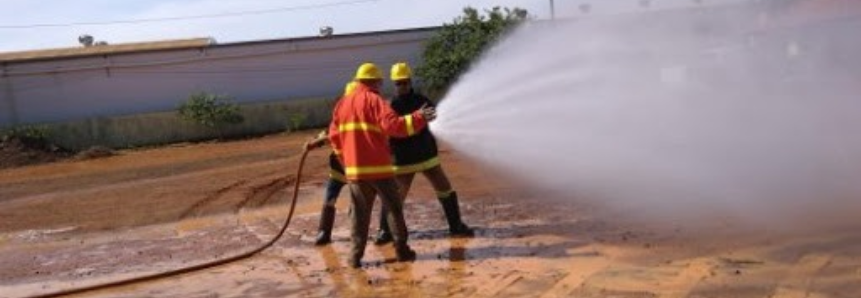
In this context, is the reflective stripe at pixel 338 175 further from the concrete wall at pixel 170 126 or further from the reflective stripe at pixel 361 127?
the concrete wall at pixel 170 126

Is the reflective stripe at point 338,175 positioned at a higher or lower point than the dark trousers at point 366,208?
higher

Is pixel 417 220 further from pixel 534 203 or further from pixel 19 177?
pixel 19 177

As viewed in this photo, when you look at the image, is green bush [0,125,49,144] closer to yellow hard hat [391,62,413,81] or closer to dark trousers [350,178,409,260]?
yellow hard hat [391,62,413,81]

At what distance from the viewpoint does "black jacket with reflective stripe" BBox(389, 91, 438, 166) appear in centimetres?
801

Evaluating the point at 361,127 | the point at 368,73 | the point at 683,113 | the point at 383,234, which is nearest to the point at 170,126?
the point at 683,113

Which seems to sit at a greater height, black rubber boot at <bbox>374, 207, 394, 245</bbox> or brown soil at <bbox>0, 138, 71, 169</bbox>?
brown soil at <bbox>0, 138, 71, 169</bbox>

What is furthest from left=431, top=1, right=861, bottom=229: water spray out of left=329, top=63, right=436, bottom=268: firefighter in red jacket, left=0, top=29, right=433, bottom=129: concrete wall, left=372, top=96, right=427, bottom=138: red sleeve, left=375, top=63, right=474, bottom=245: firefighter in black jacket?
left=0, top=29, right=433, bottom=129: concrete wall

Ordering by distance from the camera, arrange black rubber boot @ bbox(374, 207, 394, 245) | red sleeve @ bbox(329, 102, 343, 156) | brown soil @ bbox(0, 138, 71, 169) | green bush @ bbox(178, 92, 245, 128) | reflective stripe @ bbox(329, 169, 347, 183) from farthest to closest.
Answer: green bush @ bbox(178, 92, 245, 128)
brown soil @ bbox(0, 138, 71, 169)
reflective stripe @ bbox(329, 169, 347, 183)
black rubber boot @ bbox(374, 207, 394, 245)
red sleeve @ bbox(329, 102, 343, 156)

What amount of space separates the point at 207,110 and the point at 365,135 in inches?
949

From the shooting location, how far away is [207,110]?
30.2 m

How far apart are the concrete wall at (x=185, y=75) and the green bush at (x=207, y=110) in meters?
1.53

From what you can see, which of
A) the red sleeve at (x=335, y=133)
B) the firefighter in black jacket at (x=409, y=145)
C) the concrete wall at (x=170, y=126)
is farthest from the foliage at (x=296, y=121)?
the red sleeve at (x=335, y=133)

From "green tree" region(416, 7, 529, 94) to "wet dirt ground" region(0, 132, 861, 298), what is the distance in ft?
54.1

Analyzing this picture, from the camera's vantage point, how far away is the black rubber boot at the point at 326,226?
8516 mm
